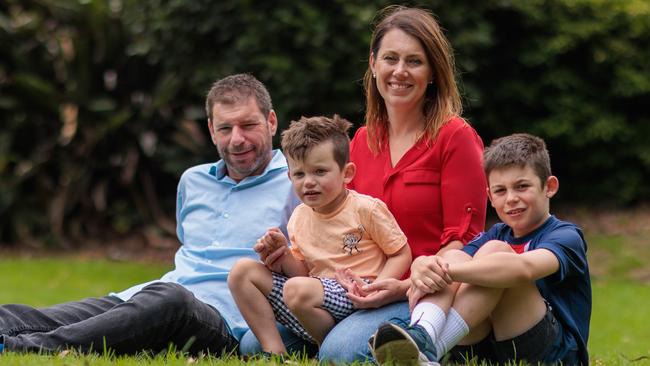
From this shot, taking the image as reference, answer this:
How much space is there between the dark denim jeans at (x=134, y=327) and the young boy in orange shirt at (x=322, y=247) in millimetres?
268

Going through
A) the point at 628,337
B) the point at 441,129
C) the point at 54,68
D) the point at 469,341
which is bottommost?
the point at 628,337

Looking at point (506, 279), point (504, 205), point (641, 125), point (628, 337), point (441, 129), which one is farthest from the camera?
point (641, 125)

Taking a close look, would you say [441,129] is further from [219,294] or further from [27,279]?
[27,279]

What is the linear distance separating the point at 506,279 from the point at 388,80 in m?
1.34

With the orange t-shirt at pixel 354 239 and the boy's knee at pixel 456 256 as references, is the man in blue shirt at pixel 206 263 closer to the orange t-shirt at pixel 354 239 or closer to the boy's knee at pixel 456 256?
the orange t-shirt at pixel 354 239

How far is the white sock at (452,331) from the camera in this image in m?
4.39

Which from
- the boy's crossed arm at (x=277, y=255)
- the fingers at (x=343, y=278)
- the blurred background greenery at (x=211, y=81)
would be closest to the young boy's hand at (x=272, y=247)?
the boy's crossed arm at (x=277, y=255)

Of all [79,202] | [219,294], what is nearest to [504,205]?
[219,294]

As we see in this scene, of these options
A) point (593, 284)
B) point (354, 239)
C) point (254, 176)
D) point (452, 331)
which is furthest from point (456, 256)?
point (593, 284)

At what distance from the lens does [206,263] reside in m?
5.49

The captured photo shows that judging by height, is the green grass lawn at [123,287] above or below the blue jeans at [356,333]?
below

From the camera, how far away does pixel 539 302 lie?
445 centimetres

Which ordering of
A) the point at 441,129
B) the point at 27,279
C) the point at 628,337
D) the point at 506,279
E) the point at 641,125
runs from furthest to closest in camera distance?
the point at 641,125
the point at 27,279
the point at 628,337
the point at 441,129
the point at 506,279

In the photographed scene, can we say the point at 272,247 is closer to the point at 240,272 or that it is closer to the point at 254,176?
the point at 240,272
